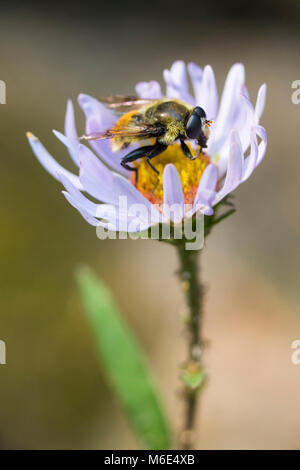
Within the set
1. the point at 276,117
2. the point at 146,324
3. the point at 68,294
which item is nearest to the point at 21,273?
the point at 68,294

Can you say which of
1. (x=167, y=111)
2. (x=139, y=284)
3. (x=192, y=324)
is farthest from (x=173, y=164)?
(x=139, y=284)

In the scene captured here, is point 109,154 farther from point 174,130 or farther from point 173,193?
point 173,193

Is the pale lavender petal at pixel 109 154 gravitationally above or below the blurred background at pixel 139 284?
above

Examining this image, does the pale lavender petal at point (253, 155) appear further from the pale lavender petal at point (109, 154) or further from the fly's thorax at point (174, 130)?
the pale lavender petal at point (109, 154)

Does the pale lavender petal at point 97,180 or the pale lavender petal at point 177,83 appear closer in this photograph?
the pale lavender petal at point 97,180

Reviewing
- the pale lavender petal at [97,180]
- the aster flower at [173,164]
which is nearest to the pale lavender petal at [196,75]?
the aster flower at [173,164]

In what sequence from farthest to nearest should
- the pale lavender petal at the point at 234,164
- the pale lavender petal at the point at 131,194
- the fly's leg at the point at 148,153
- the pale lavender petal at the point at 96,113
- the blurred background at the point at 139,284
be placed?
the blurred background at the point at 139,284
the pale lavender petal at the point at 96,113
the fly's leg at the point at 148,153
the pale lavender petal at the point at 131,194
the pale lavender petal at the point at 234,164
